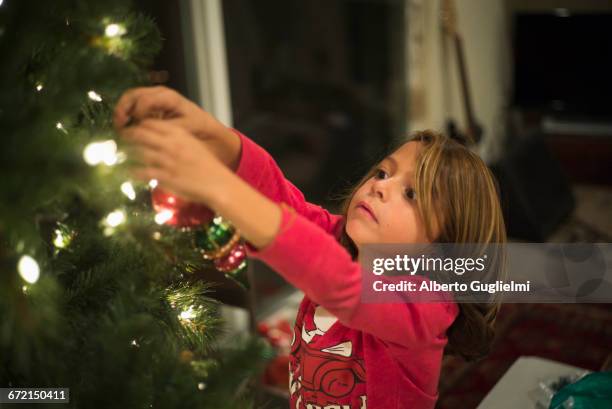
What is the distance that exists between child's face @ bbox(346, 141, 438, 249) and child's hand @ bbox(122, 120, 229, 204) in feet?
1.15

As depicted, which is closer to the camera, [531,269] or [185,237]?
[185,237]

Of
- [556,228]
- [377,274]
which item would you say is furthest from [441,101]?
[377,274]

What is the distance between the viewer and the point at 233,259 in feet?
2.22

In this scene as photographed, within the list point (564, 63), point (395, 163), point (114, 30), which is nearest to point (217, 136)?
point (114, 30)

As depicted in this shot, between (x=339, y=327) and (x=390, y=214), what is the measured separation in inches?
7.6

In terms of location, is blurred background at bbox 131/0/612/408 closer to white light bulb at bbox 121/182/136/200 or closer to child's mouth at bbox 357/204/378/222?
child's mouth at bbox 357/204/378/222

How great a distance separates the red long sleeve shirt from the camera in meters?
0.58

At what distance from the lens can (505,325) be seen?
2.27 meters

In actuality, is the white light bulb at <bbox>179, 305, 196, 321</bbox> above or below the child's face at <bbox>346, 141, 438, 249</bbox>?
below

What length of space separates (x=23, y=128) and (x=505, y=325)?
216 cm

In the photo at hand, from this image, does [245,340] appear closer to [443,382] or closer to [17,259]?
[17,259]

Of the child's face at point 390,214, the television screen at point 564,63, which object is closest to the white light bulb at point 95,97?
the child's face at point 390,214

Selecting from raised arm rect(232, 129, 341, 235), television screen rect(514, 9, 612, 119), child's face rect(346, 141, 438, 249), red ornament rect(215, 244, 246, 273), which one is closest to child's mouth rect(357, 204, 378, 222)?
child's face rect(346, 141, 438, 249)

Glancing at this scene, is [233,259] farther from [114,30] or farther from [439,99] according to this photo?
[439,99]
